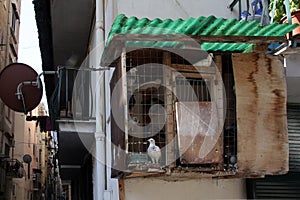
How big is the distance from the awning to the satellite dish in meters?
2.57

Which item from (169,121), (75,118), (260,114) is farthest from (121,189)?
(75,118)

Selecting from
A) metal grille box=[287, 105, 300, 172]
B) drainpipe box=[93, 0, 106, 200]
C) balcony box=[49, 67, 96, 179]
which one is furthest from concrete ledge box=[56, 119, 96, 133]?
metal grille box=[287, 105, 300, 172]

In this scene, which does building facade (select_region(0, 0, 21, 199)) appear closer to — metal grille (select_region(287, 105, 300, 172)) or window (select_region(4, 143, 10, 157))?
window (select_region(4, 143, 10, 157))

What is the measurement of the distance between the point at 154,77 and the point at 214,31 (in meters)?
0.90

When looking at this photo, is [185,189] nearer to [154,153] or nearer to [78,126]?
[154,153]

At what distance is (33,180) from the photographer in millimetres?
28125

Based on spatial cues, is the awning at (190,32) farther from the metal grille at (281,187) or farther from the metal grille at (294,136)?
the metal grille at (281,187)

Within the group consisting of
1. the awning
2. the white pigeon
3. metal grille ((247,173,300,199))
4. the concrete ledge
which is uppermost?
the awning

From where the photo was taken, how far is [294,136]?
6312mm

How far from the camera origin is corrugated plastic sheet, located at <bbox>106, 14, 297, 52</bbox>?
15.1 ft

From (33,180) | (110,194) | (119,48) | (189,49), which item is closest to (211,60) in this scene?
(189,49)

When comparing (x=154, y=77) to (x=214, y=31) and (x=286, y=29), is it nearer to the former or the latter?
(x=214, y=31)

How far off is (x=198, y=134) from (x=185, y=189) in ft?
3.15

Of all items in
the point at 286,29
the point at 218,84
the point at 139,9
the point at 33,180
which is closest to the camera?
the point at 286,29
